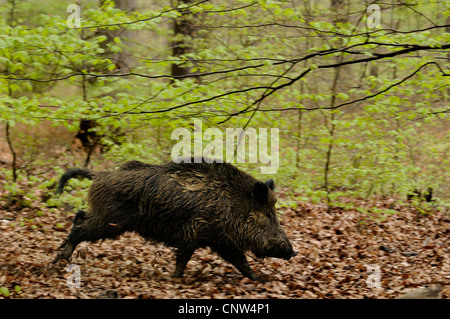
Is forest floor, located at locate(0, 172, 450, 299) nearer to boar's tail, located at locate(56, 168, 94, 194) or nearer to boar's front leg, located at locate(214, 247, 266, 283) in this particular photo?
boar's front leg, located at locate(214, 247, 266, 283)

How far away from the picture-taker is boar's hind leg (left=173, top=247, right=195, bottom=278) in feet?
21.1

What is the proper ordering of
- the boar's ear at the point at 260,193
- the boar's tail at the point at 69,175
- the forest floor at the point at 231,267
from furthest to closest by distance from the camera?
the boar's tail at the point at 69,175 → the boar's ear at the point at 260,193 → the forest floor at the point at 231,267

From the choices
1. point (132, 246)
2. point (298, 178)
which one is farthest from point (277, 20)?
point (132, 246)

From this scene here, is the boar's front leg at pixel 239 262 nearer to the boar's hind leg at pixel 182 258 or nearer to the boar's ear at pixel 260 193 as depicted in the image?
the boar's hind leg at pixel 182 258

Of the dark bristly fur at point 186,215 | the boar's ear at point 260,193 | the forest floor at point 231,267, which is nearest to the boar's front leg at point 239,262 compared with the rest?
the dark bristly fur at point 186,215

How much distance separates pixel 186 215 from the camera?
641cm

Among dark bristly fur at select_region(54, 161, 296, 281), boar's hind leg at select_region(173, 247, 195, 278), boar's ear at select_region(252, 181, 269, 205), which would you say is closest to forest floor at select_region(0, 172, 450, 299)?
boar's hind leg at select_region(173, 247, 195, 278)

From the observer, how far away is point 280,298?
5.84 m

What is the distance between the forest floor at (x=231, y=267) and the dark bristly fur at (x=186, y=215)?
44 centimetres

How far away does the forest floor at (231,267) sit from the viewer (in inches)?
234

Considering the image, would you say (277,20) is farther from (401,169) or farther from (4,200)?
(4,200)

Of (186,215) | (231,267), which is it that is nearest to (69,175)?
(186,215)

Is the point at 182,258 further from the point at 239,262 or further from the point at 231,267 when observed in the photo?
the point at 231,267
